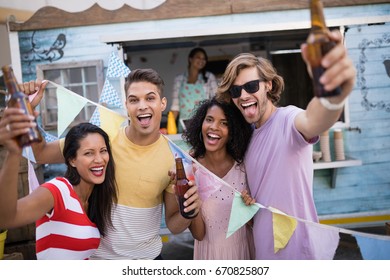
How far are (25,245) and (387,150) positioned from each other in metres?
2.98

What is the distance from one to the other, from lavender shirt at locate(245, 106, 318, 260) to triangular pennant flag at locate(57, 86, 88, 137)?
2.63 feet

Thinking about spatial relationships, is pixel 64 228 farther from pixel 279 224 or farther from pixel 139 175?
pixel 279 224

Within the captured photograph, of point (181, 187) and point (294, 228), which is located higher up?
point (181, 187)

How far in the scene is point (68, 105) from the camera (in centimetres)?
190

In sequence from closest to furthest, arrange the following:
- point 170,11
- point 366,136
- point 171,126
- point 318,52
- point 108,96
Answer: point 318,52, point 108,96, point 170,11, point 366,136, point 171,126

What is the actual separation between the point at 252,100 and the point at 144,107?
0.43m

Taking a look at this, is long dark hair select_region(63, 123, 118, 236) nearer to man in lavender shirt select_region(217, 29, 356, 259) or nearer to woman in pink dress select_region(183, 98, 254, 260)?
woman in pink dress select_region(183, 98, 254, 260)

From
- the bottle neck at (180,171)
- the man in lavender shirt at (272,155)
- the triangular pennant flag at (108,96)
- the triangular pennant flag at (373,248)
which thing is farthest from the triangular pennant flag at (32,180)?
the triangular pennant flag at (373,248)

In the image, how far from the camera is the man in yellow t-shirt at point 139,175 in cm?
166

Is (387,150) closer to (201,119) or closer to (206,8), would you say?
(206,8)

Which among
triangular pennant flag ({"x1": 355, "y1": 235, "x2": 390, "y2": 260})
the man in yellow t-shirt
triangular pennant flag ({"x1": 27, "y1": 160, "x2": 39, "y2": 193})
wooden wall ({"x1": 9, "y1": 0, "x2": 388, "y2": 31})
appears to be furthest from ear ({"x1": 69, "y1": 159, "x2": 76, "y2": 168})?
wooden wall ({"x1": 9, "y1": 0, "x2": 388, "y2": 31})

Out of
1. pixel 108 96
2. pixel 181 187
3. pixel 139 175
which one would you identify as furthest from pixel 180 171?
pixel 108 96

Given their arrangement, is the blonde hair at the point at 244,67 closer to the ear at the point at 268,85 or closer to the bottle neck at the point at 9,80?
the ear at the point at 268,85
